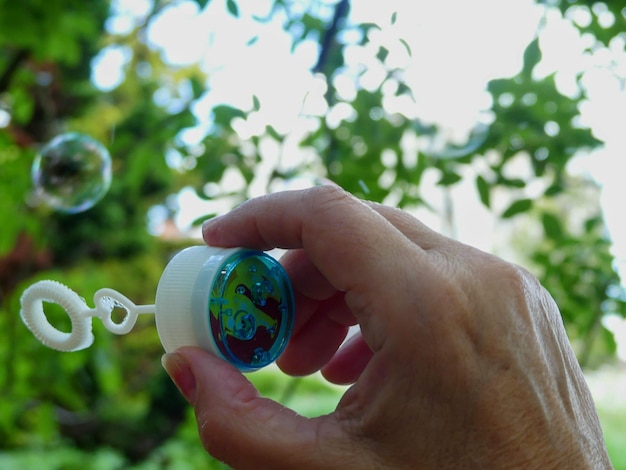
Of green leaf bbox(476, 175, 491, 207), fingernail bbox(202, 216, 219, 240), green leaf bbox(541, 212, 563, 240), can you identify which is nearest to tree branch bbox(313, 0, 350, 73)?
green leaf bbox(476, 175, 491, 207)

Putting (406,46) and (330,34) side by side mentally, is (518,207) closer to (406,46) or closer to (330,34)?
(406,46)

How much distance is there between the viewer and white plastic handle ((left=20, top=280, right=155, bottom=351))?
57cm

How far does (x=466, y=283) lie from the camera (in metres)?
0.49

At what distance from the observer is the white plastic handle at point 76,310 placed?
1.88 ft

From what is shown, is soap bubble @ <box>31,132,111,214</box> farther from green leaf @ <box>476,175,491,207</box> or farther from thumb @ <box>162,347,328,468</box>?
thumb @ <box>162,347,328,468</box>

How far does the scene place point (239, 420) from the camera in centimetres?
50

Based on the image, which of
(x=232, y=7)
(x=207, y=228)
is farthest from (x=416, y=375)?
(x=232, y=7)

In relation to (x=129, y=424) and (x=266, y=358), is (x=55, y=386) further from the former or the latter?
(x=129, y=424)

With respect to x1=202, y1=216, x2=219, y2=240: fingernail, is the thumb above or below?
below

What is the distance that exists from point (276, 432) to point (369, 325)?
0.11 meters

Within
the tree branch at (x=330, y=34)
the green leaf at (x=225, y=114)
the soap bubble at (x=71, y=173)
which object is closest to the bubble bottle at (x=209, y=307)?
the green leaf at (x=225, y=114)

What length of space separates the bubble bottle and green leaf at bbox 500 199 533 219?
0.71 meters

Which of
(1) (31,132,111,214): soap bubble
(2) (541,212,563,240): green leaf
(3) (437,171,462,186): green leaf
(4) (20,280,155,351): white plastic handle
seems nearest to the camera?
(4) (20,280,155,351): white plastic handle

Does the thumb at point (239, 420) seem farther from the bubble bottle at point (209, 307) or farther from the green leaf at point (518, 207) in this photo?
the green leaf at point (518, 207)
